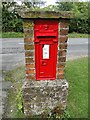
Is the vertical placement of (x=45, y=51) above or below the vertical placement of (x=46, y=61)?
above

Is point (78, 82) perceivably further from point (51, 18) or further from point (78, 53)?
point (78, 53)

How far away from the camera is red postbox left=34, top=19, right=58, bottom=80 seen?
4.37m

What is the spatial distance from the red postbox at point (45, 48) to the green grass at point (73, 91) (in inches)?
32.6

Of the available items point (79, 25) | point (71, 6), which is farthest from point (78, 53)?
point (71, 6)

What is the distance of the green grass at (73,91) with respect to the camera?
4.92 meters

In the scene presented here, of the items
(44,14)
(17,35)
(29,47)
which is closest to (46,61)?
(29,47)

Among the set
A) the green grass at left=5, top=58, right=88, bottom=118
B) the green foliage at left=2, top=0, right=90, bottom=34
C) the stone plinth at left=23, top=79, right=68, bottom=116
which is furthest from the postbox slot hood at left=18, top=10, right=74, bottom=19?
the green foliage at left=2, top=0, right=90, bottom=34

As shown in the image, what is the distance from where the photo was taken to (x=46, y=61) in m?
4.64

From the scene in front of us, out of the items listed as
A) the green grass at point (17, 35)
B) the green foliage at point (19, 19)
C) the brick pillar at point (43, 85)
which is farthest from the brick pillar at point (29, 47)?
the green grass at point (17, 35)

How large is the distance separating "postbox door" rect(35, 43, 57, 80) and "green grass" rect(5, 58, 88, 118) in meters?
0.81

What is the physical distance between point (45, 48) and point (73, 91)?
6.11ft

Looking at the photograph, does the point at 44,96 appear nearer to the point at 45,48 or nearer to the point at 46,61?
the point at 46,61

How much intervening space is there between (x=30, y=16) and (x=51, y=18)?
0.37 meters

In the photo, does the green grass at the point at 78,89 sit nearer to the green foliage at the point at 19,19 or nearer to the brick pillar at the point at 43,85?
the brick pillar at the point at 43,85
